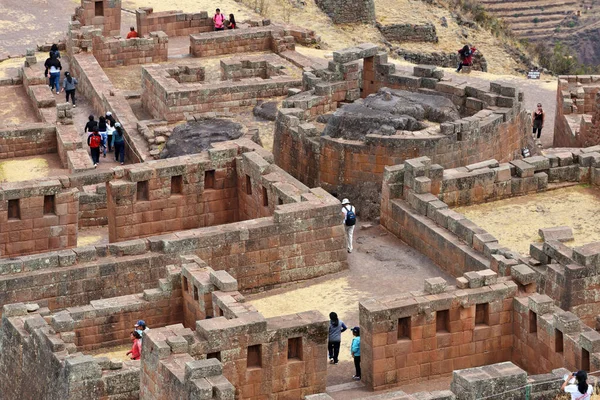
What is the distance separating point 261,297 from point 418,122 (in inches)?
441

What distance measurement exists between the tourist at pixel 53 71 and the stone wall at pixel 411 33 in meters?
28.4

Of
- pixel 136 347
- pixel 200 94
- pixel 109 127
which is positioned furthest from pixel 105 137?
pixel 136 347

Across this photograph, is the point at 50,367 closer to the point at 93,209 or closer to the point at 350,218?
the point at 350,218

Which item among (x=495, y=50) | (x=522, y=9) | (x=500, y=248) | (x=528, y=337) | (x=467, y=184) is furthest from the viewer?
(x=522, y=9)

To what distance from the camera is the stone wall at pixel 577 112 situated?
68.2 meters

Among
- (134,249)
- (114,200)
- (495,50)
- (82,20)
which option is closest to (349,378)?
(134,249)

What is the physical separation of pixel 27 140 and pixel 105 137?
3.51 metres

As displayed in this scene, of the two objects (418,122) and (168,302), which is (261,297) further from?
(418,122)

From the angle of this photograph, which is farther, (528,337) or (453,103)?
(453,103)

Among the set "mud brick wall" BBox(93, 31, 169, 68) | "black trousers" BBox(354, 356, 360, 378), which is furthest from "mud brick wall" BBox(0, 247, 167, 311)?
"mud brick wall" BBox(93, 31, 169, 68)

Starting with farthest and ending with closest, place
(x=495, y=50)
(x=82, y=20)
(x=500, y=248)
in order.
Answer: (x=495, y=50) → (x=82, y=20) → (x=500, y=248)

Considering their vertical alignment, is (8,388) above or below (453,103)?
below

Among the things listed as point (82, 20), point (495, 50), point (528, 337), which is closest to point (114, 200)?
point (528, 337)

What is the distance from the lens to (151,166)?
57219mm
